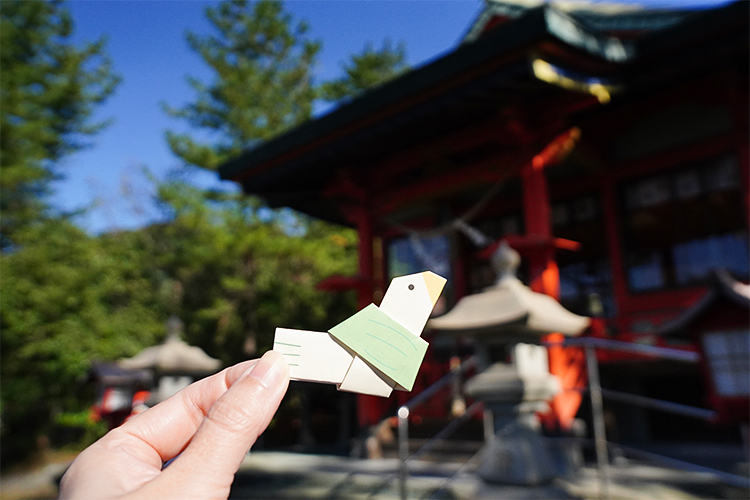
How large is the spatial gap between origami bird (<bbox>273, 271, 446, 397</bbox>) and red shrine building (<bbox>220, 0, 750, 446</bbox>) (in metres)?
4.51

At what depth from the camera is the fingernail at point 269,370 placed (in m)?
0.89

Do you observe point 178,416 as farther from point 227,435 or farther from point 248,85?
point 248,85

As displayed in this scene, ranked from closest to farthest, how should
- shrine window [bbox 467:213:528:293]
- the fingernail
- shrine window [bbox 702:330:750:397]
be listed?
the fingernail < shrine window [bbox 702:330:750:397] < shrine window [bbox 467:213:528:293]

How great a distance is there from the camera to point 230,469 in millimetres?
832

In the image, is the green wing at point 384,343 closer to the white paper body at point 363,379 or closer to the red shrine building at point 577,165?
the white paper body at point 363,379

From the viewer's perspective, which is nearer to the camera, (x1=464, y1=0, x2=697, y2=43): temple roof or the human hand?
the human hand

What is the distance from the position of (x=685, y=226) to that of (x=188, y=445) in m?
7.06

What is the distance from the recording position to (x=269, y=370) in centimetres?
90

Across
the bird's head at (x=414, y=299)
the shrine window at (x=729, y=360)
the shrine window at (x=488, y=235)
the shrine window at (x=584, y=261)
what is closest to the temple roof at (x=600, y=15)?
the shrine window at (x=584, y=261)

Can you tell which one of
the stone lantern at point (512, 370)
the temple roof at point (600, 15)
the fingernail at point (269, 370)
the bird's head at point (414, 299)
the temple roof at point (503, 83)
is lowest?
Answer: the stone lantern at point (512, 370)

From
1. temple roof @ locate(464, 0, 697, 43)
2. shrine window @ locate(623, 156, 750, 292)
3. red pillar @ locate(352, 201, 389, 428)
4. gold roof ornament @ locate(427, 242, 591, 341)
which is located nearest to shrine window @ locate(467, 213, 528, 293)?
shrine window @ locate(623, 156, 750, 292)

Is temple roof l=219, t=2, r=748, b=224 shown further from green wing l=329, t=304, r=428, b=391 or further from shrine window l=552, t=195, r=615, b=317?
green wing l=329, t=304, r=428, b=391

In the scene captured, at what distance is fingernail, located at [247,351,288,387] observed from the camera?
89cm

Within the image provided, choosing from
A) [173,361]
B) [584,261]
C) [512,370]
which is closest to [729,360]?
[512,370]
